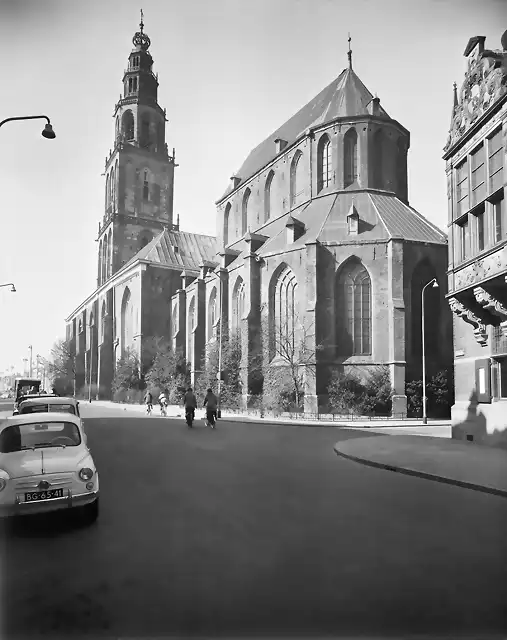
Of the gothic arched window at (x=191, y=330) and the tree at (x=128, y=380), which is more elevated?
the gothic arched window at (x=191, y=330)

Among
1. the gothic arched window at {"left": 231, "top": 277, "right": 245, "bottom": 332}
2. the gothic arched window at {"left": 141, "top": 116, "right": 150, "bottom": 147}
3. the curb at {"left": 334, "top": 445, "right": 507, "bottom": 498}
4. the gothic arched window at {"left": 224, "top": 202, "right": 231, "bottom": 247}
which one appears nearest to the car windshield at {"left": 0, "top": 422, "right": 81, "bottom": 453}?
the curb at {"left": 334, "top": 445, "right": 507, "bottom": 498}

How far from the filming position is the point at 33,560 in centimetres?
551

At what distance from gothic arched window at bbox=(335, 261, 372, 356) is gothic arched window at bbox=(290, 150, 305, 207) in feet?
43.7

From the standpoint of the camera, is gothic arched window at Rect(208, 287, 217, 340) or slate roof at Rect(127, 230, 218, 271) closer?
gothic arched window at Rect(208, 287, 217, 340)

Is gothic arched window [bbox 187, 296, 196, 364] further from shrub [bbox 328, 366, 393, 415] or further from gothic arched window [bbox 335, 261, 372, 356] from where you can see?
shrub [bbox 328, 366, 393, 415]

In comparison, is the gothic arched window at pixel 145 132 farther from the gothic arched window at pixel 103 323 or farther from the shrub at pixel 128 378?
the shrub at pixel 128 378

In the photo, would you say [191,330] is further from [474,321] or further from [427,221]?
[474,321]

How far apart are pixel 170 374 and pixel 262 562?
171ft

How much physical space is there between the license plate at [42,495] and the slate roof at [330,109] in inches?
1707

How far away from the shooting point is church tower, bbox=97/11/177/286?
252 feet

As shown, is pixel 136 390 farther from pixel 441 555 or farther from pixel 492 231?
pixel 441 555

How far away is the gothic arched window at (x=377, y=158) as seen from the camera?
152 feet

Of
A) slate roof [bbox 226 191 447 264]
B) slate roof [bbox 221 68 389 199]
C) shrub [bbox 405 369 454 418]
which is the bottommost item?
shrub [bbox 405 369 454 418]

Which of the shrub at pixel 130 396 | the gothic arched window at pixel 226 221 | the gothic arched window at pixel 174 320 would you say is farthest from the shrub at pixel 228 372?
the gothic arched window at pixel 226 221
